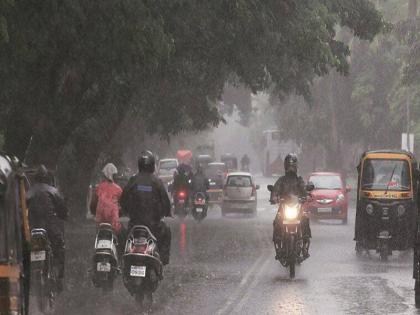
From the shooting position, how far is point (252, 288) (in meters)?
17.2

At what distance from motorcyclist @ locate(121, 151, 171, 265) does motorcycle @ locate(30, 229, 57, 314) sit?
1.20 m

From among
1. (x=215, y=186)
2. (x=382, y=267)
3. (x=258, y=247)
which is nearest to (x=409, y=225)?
(x=382, y=267)

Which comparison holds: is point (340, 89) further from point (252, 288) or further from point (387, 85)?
point (252, 288)

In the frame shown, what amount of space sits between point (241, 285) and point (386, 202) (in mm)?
6855

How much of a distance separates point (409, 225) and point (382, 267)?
2336mm

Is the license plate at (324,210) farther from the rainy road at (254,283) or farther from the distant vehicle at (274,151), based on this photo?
the distant vehicle at (274,151)

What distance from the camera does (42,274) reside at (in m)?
13.6

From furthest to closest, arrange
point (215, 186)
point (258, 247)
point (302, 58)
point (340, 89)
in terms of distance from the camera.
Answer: point (340, 89) < point (215, 186) < point (302, 58) < point (258, 247)

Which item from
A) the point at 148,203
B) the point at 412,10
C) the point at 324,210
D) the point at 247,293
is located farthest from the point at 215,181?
the point at 148,203

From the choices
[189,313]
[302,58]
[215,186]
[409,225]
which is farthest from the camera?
[215,186]

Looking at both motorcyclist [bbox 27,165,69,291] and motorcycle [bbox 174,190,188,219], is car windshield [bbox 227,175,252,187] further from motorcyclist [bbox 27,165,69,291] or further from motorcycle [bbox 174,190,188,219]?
motorcyclist [bbox 27,165,69,291]

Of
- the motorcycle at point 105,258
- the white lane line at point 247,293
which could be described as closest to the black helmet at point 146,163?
the motorcycle at point 105,258

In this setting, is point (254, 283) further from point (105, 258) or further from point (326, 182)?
point (326, 182)

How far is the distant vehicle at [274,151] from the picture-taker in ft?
329
